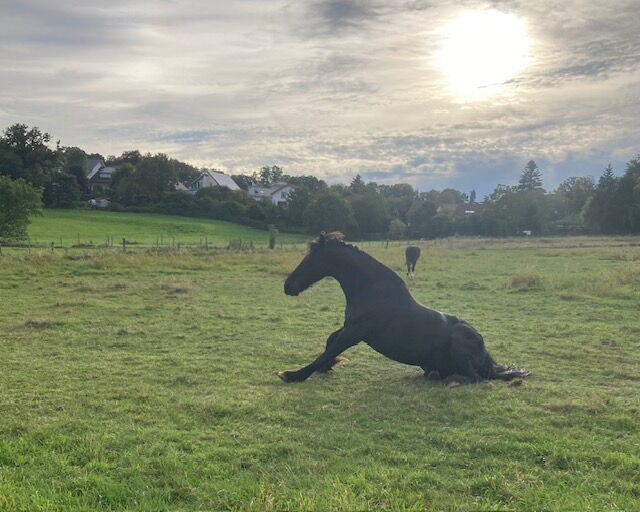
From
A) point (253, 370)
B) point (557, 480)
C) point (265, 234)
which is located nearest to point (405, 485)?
point (557, 480)

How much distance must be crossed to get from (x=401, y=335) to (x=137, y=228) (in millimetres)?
57228

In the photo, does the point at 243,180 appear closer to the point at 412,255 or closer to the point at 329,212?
the point at 329,212

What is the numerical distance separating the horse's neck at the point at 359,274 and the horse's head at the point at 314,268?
0.20 m

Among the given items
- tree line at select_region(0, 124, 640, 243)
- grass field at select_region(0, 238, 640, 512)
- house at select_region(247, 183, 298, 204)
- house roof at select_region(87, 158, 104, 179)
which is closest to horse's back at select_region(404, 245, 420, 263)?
grass field at select_region(0, 238, 640, 512)

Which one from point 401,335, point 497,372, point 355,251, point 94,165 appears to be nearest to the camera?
point 401,335

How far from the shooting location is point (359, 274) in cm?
757

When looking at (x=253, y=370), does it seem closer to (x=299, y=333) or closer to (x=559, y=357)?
(x=299, y=333)

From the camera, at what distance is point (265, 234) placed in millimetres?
67562

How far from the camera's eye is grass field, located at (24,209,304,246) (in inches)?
1987

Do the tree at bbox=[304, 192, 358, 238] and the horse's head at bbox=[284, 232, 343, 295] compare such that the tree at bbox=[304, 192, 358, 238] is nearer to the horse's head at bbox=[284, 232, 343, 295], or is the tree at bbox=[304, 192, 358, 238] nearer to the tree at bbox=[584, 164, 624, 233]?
the tree at bbox=[584, 164, 624, 233]

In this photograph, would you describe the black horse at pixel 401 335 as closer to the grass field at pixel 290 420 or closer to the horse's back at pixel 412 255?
the grass field at pixel 290 420

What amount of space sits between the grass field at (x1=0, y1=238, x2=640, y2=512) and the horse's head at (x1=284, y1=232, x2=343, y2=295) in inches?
53.2

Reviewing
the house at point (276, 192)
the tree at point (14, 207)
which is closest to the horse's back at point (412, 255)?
the tree at point (14, 207)

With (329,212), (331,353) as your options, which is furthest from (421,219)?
(331,353)
